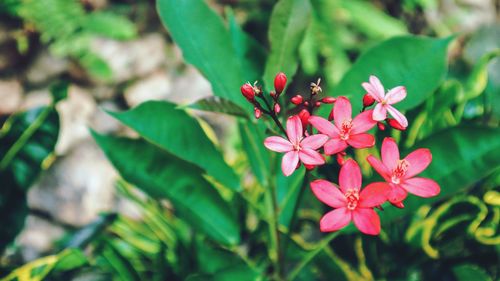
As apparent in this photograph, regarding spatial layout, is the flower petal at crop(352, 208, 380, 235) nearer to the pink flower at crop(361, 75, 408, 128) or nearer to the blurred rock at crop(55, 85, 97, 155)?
the pink flower at crop(361, 75, 408, 128)

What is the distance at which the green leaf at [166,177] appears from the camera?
3.14ft

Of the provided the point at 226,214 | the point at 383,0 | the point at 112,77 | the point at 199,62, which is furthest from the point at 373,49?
the point at 383,0

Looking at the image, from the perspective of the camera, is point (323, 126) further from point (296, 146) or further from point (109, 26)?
point (109, 26)

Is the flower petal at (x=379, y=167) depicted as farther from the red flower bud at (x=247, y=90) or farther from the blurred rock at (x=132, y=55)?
the blurred rock at (x=132, y=55)

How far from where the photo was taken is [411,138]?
127 cm

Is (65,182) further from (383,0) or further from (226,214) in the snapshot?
(383,0)

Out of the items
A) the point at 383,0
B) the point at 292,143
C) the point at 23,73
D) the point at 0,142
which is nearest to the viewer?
the point at 292,143

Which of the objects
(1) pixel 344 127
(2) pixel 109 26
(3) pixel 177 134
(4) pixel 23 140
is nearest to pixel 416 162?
(1) pixel 344 127

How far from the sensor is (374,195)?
0.61m

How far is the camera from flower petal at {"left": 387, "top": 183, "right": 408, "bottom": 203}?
608mm

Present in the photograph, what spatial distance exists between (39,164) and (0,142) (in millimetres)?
102

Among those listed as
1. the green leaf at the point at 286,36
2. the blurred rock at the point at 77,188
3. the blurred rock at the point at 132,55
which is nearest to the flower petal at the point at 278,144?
the green leaf at the point at 286,36

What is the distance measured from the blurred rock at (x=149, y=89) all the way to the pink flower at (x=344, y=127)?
1425mm

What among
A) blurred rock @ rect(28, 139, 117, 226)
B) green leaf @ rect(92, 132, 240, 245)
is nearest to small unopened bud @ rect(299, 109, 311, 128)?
green leaf @ rect(92, 132, 240, 245)
